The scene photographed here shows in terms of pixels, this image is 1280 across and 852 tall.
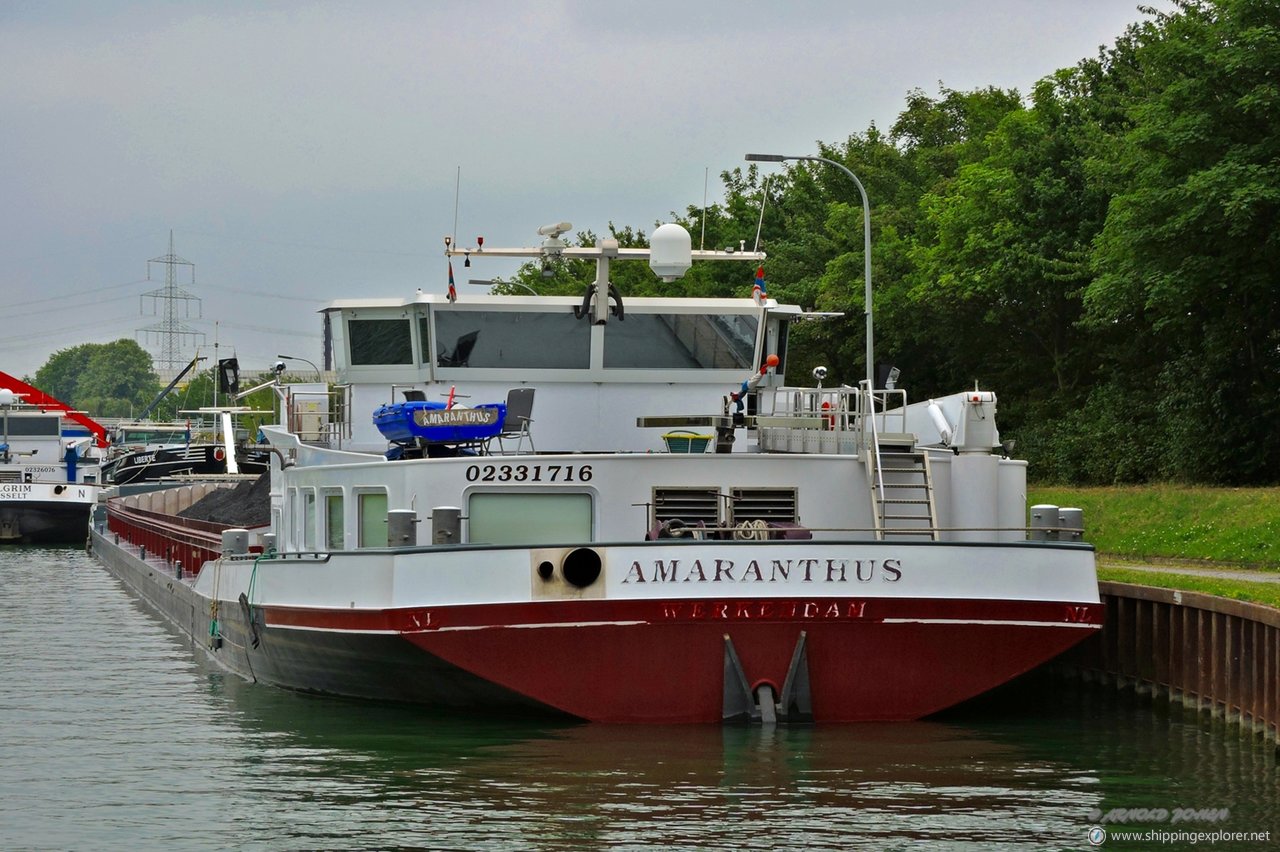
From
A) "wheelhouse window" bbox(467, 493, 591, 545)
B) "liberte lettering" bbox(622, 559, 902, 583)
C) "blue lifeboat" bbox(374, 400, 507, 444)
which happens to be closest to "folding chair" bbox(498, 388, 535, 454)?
"blue lifeboat" bbox(374, 400, 507, 444)

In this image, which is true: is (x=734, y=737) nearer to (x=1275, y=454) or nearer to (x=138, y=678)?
(x=138, y=678)

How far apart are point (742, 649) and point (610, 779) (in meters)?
2.06

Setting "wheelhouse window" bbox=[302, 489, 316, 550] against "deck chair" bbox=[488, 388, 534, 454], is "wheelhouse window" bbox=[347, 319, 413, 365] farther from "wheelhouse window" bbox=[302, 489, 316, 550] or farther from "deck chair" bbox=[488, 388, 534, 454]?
"deck chair" bbox=[488, 388, 534, 454]

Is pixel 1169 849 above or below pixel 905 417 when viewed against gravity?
below

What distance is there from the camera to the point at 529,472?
16.9 meters

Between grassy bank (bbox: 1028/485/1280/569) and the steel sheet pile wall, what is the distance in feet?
24.8

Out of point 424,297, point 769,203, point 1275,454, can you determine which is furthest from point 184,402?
point 424,297

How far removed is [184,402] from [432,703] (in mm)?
167414

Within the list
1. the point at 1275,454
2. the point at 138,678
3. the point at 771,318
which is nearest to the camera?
the point at 771,318

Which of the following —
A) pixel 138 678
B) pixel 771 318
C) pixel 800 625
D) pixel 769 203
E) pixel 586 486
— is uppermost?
pixel 769 203

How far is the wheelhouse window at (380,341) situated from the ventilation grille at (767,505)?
5.42 meters

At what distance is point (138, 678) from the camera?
22984 millimetres

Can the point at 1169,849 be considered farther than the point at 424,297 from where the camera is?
No

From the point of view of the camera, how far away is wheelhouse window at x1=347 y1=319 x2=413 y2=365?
67.8 ft
